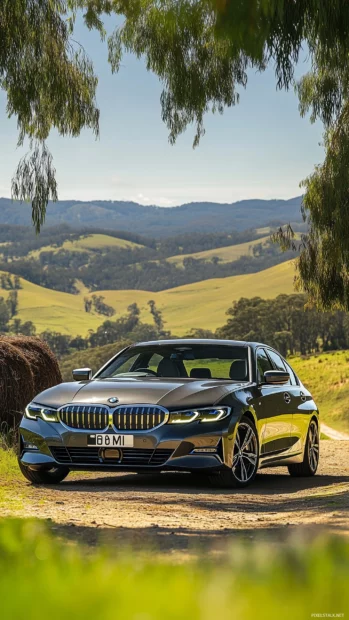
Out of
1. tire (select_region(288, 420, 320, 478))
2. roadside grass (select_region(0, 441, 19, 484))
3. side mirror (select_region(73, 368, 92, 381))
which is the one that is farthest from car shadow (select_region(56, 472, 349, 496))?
side mirror (select_region(73, 368, 92, 381))

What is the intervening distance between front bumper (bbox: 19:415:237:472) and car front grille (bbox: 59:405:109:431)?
0.07 metres

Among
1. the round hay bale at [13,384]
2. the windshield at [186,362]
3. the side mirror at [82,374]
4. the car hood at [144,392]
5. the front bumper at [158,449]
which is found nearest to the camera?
the front bumper at [158,449]

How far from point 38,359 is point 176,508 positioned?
6862 mm


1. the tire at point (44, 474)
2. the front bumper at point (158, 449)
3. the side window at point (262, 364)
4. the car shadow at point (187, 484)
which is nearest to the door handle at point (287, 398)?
the side window at point (262, 364)

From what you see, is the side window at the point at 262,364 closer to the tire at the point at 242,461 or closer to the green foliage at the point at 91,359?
the tire at the point at 242,461

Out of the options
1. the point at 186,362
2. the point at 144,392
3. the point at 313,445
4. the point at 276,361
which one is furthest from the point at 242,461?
the point at 313,445

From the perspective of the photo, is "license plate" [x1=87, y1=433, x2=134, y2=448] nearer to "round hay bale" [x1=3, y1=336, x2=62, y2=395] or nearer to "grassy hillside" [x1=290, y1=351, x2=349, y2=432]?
"round hay bale" [x1=3, y1=336, x2=62, y2=395]

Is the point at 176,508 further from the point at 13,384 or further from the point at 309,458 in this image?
the point at 13,384

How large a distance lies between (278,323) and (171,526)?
11131cm

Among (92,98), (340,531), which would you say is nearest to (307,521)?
(340,531)

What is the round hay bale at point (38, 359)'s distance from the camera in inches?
585

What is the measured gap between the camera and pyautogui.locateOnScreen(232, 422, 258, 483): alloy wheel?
10480 mm

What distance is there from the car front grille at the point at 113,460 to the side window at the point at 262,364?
203 centimetres

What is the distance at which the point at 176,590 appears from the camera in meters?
2.87
